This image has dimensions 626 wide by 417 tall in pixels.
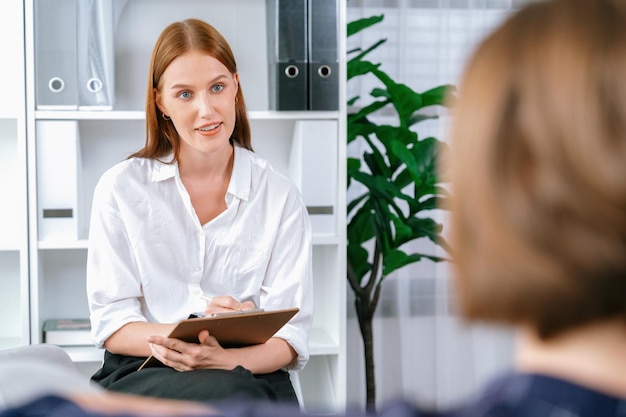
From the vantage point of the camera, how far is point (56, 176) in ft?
7.82

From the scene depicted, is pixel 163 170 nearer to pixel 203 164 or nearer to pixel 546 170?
pixel 203 164

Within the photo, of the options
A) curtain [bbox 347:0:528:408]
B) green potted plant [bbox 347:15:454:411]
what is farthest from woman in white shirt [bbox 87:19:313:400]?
curtain [bbox 347:0:528:408]

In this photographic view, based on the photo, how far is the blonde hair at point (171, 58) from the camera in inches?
83.2

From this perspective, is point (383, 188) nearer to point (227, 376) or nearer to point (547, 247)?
point (227, 376)

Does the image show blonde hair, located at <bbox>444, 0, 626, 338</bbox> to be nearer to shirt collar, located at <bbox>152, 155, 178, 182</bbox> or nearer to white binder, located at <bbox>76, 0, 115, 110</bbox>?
shirt collar, located at <bbox>152, 155, 178, 182</bbox>

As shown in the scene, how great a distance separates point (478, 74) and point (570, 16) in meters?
0.07

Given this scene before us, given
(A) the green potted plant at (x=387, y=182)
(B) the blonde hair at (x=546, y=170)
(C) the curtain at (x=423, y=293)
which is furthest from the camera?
(C) the curtain at (x=423, y=293)

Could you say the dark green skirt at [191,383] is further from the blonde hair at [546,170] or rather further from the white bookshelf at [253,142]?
the blonde hair at [546,170]

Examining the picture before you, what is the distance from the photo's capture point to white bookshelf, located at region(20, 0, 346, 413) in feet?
8.14

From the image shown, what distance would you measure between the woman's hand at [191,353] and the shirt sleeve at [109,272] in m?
0.19

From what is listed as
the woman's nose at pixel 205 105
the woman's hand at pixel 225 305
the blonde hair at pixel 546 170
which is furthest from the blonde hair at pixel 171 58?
the blonde hair at pixel 546 170

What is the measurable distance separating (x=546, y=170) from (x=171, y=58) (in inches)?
65.0

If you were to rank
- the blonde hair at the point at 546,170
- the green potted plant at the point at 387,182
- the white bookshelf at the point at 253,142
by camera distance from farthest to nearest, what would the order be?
the green potted plant at the point at 387,182
the white bookshelf at the point at 253,142
the blonde hair at the point at 546,170

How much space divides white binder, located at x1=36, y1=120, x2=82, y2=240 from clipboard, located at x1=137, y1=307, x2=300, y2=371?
0.65 metres
